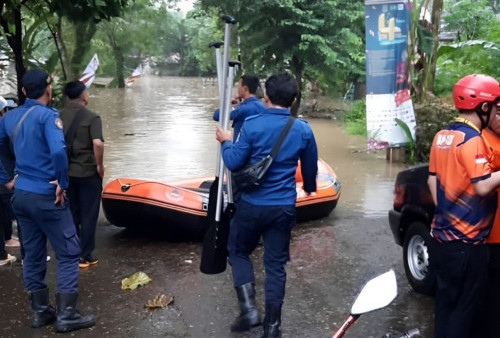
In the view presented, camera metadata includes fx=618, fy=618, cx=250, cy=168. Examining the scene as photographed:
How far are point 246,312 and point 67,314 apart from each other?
4.33 feet

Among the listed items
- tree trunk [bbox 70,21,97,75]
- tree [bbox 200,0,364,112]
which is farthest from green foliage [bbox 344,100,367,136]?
tree trunk [bbox 70,21,97,75]

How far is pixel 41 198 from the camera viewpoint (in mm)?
4410

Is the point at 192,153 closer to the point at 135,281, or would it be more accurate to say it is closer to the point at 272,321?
the point at 135,281

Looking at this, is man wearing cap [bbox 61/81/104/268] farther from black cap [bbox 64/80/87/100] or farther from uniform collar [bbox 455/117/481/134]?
uniform collar [bbox 455/117/481/134]

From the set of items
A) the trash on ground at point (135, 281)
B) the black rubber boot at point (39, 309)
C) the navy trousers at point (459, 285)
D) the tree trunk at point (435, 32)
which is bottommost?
the trash on ground at point (135, 281)

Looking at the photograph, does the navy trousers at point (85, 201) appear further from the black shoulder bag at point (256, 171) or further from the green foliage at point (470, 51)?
the green foliage at point (470, 51)

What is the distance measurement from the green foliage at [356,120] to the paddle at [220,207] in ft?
44.0

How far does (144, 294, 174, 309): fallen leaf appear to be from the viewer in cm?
505

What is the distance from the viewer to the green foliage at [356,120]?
59.4 feet

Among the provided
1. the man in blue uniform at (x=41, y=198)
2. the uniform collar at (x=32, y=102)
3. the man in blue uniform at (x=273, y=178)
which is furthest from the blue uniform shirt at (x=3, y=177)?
the man in blue uniform at (x=273, y=178)

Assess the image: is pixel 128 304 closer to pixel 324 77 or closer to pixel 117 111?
pixel 324 77

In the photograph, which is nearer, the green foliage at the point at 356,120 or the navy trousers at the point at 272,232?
the navy trousers at the point at 272,232

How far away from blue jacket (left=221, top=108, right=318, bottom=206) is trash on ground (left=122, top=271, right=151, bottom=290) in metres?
1.80

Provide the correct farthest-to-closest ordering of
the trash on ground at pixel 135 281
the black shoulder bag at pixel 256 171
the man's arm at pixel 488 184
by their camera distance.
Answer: the trash on ground at pixel 135 281
the black shoulder bag at pixel 256 171
the man's arm at pixel 488 184
